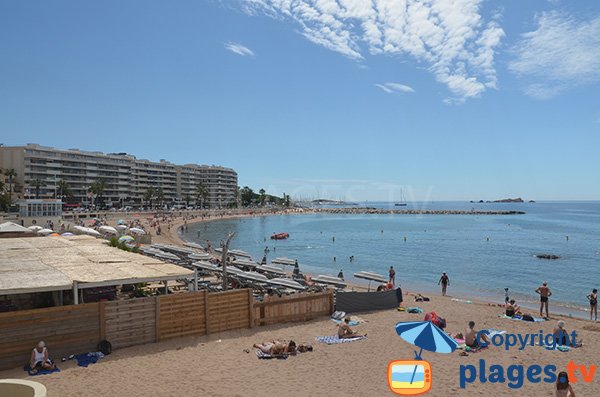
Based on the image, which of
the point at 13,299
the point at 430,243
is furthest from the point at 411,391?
the point at 430,243

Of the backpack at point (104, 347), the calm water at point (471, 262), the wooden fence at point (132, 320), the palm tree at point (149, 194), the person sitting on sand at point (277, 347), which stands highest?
the palm tree at point (149, 194)

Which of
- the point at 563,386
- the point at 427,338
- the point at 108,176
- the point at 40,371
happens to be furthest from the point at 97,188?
the point at 563,386

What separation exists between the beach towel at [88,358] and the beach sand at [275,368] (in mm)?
177

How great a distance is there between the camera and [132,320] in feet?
40.2

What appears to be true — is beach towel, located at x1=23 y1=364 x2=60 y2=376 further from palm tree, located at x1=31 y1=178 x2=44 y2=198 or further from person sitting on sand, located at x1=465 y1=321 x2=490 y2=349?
palm tree, located at x1=31 y1=178 x2=44 y2=198

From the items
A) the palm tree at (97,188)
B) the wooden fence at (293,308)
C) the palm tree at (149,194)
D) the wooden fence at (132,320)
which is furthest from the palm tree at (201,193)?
the wooden fence at (132,320)

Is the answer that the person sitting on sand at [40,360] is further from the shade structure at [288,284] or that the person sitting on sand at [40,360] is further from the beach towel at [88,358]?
the shade structure at [288,284]

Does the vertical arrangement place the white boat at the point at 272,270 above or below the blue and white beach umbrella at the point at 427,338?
below

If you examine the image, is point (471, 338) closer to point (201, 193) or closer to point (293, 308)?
point (293, 308)

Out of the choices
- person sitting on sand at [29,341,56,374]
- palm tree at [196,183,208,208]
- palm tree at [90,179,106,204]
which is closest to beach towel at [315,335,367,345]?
person sitting on sand at [29,341,56,374]

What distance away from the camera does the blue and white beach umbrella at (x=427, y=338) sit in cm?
908

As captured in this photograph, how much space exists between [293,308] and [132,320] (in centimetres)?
565

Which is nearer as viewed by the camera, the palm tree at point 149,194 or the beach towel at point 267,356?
the beach towel at point 267,356

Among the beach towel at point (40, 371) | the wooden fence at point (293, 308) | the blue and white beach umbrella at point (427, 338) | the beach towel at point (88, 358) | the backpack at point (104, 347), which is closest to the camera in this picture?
the blue and white beach umbrella at point (427, 338)
